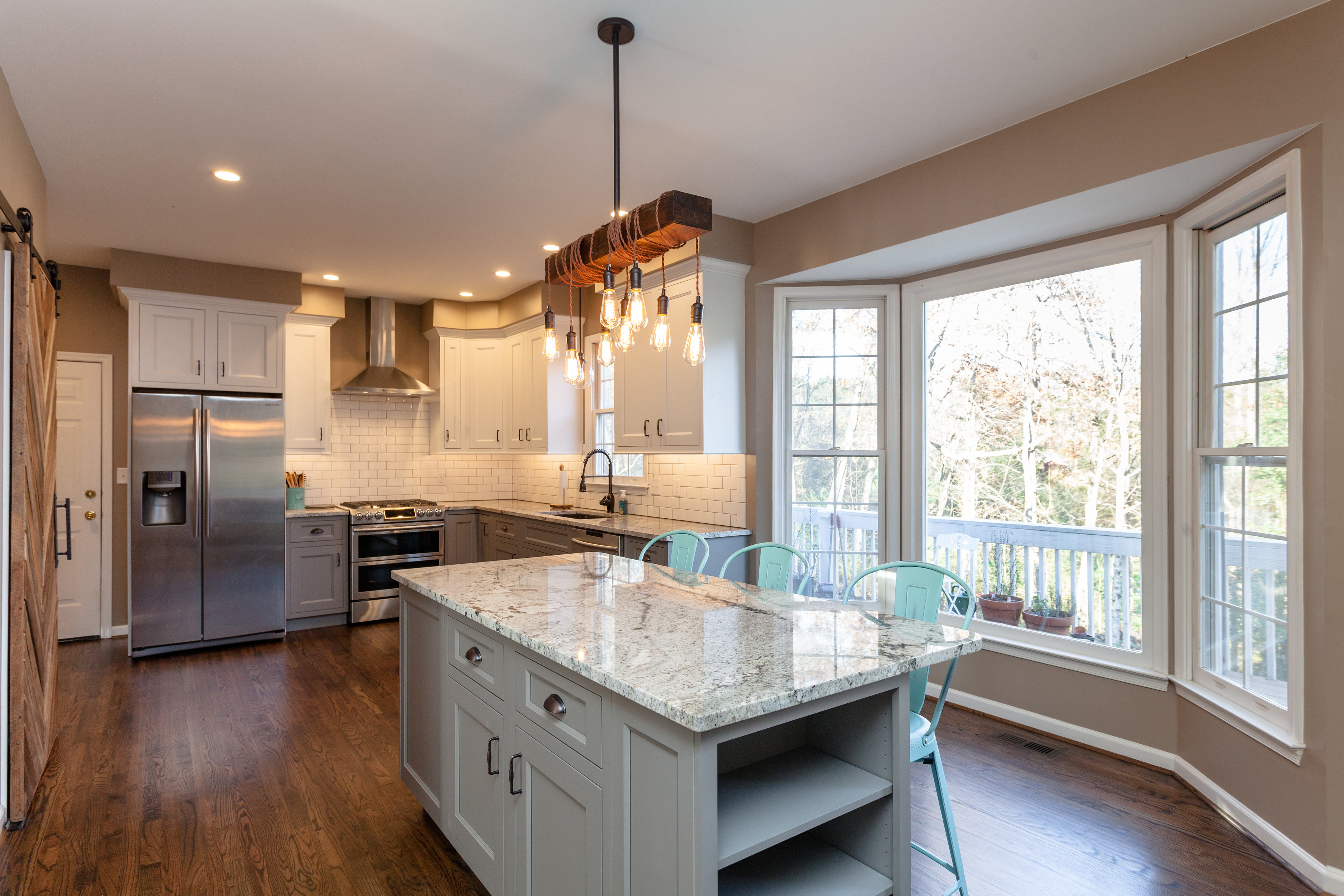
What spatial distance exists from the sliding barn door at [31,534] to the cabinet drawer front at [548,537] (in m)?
2.61

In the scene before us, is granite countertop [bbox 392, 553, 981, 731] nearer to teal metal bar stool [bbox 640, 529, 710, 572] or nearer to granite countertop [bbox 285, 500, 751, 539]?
teal metal bar stool [bbox 640, 529, 710, 572]

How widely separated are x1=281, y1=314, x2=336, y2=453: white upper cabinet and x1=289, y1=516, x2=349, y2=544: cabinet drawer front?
0.63 m

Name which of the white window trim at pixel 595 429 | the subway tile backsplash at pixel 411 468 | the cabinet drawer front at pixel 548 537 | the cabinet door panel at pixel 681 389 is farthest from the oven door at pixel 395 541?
the cabinet door panel at pixel 681 389

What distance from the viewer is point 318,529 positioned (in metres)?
5.59

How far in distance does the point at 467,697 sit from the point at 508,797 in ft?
1.21

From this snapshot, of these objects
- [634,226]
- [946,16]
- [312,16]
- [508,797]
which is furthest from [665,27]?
Result: [508,797]

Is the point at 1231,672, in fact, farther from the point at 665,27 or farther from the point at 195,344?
the point at 195,344

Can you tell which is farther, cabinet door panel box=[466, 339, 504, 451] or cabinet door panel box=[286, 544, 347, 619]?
cabinet door panel box=[466, 339, 504, 451]

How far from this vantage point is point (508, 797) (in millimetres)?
1962

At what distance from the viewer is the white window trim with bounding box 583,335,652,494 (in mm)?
5328

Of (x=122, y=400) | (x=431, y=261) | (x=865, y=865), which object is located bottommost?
(x=865, y=865)

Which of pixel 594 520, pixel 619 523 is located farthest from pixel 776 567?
pixel 594 520

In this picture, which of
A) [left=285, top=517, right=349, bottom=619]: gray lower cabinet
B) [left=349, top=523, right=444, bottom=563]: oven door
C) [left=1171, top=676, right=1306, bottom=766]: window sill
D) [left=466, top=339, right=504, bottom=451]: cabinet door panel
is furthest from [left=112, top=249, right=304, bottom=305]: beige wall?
[left=1171, top=676, right=1306, bottom=766]: window sill

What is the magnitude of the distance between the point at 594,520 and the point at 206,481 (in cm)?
271
